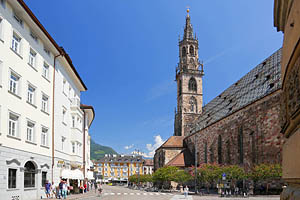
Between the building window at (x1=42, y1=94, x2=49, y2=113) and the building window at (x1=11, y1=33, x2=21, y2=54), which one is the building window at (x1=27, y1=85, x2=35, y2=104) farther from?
the building window at (x1=11, y1=33, x2=21, y2=54)

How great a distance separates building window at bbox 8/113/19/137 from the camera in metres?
19.2

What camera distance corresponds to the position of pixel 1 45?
18.1 m

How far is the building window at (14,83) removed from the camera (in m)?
19.6

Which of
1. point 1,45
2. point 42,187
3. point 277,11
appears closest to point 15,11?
point 1,45

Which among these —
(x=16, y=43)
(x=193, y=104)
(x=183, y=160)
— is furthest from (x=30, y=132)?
(x=193, y=104)

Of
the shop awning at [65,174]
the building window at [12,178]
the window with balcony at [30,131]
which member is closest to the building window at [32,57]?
Answer: the window with balcony at [30,131]

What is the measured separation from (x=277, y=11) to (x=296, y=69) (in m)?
1.60

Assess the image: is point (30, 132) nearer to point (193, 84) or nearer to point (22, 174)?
point (22, 174)

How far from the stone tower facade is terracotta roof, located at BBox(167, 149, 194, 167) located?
1072 cm

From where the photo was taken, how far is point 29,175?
21.9 meters

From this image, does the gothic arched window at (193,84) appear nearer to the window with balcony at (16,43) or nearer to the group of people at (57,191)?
the group of people at (57,191)

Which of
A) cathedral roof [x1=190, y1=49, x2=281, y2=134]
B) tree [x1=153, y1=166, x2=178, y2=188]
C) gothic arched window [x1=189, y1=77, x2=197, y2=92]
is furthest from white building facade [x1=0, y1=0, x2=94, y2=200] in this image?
gothic arched window [x1=189, y1=77, x2=197, y2=92]

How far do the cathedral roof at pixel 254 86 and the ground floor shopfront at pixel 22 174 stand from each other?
2606 centimetres

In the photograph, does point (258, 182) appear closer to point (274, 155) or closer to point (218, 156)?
point (274, 155)
